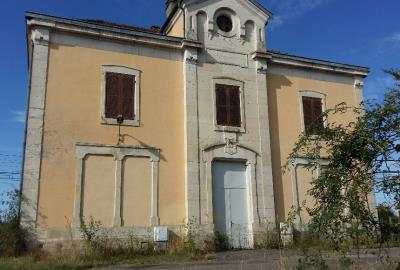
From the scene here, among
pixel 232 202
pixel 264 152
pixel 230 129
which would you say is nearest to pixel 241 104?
pixel 230 129

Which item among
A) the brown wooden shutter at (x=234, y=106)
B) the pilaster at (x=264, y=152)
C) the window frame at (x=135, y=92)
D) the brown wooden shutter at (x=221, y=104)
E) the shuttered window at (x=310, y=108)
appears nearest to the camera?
the window frame at (x=135, y=92)

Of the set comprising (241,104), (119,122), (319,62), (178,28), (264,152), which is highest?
(178,28)

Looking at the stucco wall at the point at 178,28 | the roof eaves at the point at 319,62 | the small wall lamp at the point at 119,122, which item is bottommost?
the small wall lamp at the point at 119,122

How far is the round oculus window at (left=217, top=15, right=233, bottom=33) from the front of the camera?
17.1 m

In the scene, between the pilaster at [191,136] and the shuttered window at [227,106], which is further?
the shuttered window at [227,106]

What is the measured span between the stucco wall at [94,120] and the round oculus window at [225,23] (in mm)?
2510

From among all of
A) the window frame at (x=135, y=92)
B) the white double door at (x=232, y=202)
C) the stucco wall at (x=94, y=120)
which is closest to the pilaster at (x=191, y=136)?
the stucco wall at (x=94, y=120)

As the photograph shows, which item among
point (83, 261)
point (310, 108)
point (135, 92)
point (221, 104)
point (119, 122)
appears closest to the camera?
point (83, 261)

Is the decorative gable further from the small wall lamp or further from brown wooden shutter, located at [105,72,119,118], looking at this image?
the small wall lamp

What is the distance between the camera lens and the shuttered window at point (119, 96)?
14.6 metres

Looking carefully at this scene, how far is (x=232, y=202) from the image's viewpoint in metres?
15.6

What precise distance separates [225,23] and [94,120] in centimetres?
648

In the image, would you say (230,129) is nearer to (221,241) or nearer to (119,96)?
(221,241)

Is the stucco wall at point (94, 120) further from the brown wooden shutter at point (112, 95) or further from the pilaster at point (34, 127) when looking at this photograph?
the brown wooden shutter at point (112, 95)
